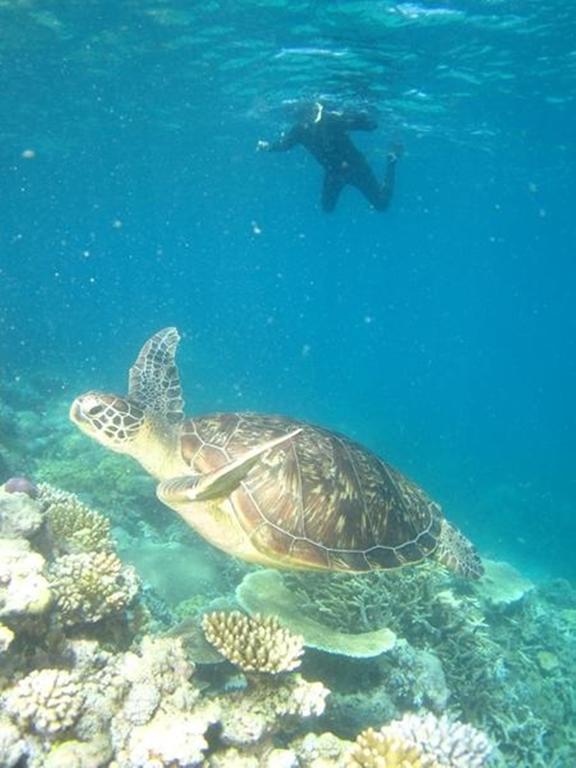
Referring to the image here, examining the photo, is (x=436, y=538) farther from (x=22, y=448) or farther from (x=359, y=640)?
(x=22, y=448)

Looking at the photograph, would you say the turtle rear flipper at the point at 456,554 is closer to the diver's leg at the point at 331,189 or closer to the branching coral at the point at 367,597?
the branching coral at the point at 367,597

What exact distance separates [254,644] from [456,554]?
2705 mm

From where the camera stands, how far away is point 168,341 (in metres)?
6.77

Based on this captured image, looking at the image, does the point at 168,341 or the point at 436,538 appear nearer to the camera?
the point at 436,538

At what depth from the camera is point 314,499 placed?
5.07m

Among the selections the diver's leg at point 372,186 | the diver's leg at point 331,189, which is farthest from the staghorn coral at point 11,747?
the diver's leg at point 331,189

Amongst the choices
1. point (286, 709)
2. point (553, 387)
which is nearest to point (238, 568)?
point (286, 709)

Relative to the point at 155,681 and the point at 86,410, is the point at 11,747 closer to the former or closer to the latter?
the point at 155,681

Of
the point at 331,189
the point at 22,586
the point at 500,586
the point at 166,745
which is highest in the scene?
the point at 331,189

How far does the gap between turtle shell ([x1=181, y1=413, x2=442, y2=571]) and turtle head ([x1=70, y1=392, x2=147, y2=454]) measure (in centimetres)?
48

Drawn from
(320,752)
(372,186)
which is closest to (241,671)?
(320,752)

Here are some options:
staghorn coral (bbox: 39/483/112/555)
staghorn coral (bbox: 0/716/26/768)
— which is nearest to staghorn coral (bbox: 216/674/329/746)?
staghorn coral (bbox: 0/716/26/768)

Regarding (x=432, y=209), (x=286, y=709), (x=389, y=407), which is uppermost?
(x=432, y=209)

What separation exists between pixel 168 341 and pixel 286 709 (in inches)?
167
